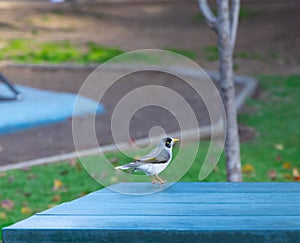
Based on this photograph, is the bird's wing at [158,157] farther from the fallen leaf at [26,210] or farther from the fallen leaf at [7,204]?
the fallen leaf at [7,204]

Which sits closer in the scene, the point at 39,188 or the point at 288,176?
the point at 39,188

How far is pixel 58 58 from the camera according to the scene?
15.5 metres

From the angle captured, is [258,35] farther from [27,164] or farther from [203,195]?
[203,195]

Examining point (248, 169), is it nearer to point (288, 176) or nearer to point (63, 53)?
point (288, 176)

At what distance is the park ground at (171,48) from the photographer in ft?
24.2

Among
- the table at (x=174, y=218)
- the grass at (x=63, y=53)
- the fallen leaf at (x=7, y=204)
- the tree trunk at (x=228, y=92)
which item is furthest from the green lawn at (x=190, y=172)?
the grass at (x=63, y=53)

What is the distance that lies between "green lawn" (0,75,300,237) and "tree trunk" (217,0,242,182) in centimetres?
64

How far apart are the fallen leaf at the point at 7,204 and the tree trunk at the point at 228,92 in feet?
5.57

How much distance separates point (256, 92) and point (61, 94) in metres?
2.75

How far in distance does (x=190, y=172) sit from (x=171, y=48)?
32.0 ft

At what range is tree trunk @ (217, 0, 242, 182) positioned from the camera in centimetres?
675

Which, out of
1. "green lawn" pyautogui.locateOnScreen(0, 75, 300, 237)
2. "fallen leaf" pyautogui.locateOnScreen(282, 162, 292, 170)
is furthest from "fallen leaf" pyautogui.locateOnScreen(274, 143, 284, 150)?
"fallen leaf" pyautogui.locateOnScreen(282, 162, 292, 170)

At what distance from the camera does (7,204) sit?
6.59m

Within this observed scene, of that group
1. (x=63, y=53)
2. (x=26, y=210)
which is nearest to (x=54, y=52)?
(x=63, y=53)
